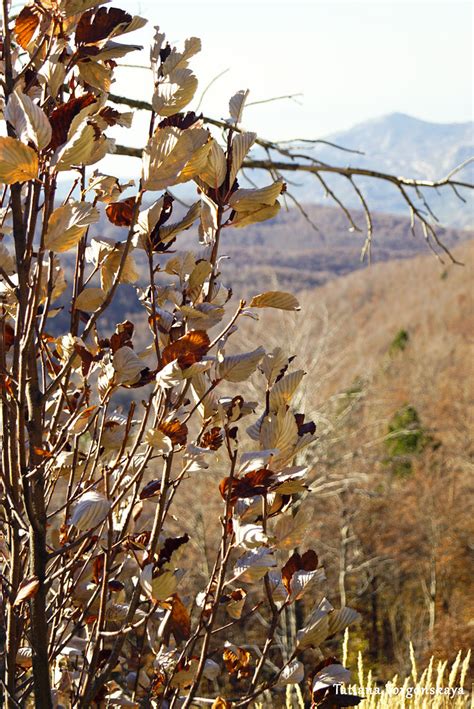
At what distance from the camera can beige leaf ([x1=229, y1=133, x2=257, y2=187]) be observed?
886mm

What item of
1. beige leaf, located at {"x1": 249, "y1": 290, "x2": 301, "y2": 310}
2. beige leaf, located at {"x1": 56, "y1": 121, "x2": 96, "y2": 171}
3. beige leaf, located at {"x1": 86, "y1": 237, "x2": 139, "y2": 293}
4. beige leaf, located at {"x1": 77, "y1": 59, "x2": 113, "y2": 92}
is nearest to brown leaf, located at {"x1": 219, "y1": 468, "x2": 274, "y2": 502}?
beige leaf, located at {"x1": 249, "y1": 290, "x2": 301, "y2": 310}

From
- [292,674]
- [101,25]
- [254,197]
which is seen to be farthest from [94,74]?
[292,674]

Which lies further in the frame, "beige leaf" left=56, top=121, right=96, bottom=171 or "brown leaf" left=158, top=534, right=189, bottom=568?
"brown leaf" left=158, top=534, right=189, bottom=568

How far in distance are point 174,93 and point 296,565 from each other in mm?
663

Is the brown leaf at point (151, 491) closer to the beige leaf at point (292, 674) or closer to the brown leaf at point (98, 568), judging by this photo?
the brown leaf at point (98, 568)

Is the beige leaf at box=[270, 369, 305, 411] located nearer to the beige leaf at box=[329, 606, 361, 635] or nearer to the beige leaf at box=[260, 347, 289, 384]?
the beige leaf at box=[260, 347, 289, 384]

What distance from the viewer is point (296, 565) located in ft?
3.49

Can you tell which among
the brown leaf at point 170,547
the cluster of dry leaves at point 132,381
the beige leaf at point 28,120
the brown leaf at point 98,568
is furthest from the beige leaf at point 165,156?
the brown leaf at point 98,568

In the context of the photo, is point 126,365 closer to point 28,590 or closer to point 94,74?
point 28,590

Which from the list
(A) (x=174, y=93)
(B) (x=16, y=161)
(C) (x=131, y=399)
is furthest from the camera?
(C) (x=131, y=399)

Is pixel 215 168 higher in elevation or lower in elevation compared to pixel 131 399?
higher

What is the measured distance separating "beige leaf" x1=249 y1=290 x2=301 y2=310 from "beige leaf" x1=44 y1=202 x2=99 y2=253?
9.7 inches

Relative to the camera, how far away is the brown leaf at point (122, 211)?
0.95 m

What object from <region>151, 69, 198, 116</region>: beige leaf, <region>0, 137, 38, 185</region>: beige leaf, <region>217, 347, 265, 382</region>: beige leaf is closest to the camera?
<region>0, 137, 38, 185</region>: beige leaf
